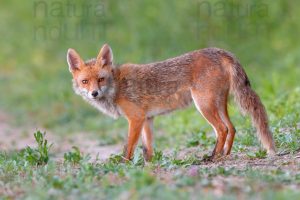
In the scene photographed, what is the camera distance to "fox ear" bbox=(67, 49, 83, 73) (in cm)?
878

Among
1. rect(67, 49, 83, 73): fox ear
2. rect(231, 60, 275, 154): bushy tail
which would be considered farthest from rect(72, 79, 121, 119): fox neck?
rect(231, 60, 275, 154): bushy tail

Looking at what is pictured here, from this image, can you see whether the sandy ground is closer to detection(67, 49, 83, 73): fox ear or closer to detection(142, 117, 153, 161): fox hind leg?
detection(142, 117, 153, 161): fox hind leg

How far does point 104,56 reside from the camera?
28.8 ft

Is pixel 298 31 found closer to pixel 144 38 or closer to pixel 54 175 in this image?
pixel 144 38

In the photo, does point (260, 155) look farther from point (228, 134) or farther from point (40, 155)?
point (40, 155)

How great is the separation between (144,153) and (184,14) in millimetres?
11184

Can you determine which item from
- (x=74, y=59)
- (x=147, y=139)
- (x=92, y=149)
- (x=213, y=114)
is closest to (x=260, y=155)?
(x=213, y=114)

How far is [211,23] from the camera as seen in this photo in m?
19.0

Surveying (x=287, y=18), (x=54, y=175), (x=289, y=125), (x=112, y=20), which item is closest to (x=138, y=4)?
(x=112, y=20)

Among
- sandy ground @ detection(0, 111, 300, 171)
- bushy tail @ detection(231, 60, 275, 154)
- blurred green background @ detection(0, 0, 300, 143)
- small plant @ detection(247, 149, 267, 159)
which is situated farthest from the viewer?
blurred green background @ detection(0, 0, 300, 143)

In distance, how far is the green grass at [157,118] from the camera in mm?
5961

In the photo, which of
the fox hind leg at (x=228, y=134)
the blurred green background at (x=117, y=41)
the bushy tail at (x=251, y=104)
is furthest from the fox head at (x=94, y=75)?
the blurred green background at (x=117, y=41)

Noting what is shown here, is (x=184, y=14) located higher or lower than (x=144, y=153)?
higher

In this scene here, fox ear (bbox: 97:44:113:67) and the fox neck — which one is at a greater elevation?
fox ear (bbox: 97:44:113:67)
